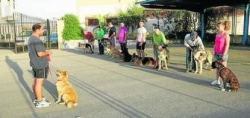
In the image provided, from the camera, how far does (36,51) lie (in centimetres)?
837

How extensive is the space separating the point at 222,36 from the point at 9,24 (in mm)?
20523

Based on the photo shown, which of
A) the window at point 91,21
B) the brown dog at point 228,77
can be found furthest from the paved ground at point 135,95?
the window at point 91,21

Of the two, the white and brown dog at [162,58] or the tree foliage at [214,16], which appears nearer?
the white and brown dog at [162,58]

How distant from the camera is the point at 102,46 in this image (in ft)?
67.4

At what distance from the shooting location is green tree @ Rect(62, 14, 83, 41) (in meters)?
28.4

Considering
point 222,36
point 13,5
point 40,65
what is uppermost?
point 13,5

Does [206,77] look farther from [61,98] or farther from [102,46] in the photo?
[102,46]

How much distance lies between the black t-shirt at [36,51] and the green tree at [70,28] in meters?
19.7

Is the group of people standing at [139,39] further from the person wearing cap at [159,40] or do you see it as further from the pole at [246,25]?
the pole at [246,25]

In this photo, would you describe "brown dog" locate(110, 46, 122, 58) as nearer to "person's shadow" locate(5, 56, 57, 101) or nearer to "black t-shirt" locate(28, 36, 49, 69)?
"person's shadow" locate(5, 56, 57, 101)

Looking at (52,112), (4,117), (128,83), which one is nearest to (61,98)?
(52,112)

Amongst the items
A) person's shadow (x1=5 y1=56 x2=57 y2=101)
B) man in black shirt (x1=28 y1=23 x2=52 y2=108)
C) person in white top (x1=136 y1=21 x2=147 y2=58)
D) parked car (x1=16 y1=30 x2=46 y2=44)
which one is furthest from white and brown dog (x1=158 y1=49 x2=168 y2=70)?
parked car (x1=16 y1=30 x2=46 y2=44)

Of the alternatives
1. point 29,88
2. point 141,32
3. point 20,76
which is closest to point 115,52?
point 141,32

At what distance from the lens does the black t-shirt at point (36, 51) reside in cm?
836
